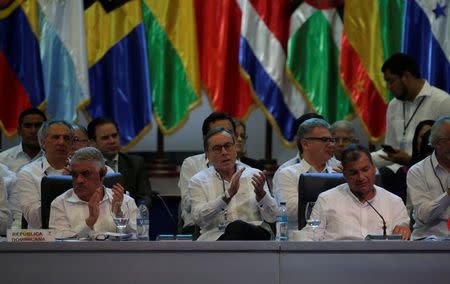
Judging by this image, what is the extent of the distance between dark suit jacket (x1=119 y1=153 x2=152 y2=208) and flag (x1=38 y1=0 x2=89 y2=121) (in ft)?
4.68

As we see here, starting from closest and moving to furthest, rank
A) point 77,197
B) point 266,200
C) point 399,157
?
point 77,197, point 266,200, point 399,157

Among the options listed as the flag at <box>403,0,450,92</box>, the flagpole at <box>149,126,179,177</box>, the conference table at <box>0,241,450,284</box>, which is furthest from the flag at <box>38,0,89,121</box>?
the conference table at <box>0,241,450,284</box>

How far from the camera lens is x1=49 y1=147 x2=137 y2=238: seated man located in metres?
5.69

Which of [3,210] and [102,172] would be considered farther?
[3,210]

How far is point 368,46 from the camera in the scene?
866 centimetres

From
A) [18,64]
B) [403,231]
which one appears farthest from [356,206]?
[18,64]

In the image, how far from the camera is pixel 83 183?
5742 mm

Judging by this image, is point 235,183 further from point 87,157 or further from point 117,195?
point 87,157

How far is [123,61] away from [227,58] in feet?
2.84

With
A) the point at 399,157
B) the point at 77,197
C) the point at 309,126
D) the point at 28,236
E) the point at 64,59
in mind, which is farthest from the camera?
the point at 64,59

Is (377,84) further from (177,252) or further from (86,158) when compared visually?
(177,252)

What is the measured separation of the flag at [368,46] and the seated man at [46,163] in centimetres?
283

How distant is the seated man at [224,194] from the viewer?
6.03 metres

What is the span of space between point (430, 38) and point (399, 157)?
142 cm
